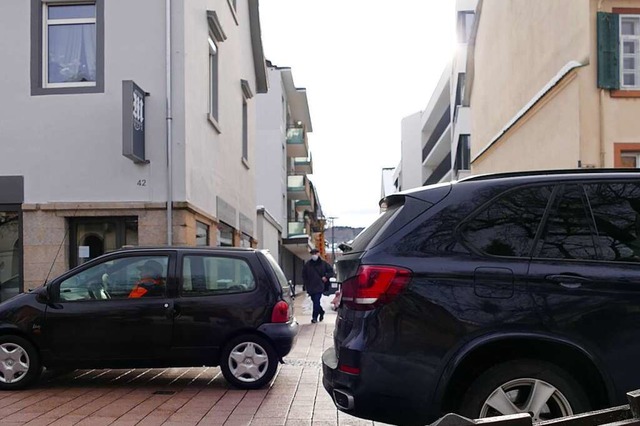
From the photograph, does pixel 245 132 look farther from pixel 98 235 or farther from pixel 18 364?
pixel 18 364

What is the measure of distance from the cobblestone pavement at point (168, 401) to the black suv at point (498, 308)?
2143 mm

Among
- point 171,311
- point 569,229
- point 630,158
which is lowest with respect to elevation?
point 171,311

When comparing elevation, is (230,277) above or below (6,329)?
above

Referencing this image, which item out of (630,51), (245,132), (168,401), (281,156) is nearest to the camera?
(168,401)

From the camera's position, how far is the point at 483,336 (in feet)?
13.2

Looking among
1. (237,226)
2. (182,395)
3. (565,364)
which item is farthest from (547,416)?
(237,226)

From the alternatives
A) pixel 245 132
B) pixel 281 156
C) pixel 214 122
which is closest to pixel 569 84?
pixel 214 122

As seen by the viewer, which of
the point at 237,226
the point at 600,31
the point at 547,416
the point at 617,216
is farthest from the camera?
the point at 237,226

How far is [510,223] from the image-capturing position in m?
4.27

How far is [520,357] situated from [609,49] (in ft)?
36.7

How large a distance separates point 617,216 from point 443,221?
41.1 inches

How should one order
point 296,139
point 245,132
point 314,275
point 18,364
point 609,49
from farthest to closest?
point 296,139 → point 245,132 → point 314,275 → point 609,49 → point 18,364

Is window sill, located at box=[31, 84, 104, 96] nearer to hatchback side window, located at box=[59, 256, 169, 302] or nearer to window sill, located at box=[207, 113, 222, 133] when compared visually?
window sill, located at box=[207, 113, 222, 133]

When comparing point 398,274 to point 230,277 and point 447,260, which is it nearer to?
point 447,260
